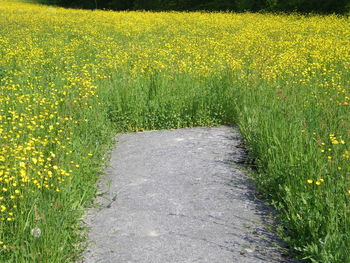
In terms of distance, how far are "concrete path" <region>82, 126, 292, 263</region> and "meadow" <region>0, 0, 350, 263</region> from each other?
0.18 meters

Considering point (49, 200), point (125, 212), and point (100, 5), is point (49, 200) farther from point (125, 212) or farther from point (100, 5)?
point (100, 5)

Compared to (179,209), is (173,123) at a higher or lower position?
higher

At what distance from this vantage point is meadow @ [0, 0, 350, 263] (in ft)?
10.7

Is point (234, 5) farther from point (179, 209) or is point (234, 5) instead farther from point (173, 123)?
point (179, 209)

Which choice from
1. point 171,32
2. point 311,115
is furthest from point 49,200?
point 171,32

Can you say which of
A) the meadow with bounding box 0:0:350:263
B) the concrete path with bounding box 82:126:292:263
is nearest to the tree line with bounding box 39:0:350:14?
the meadow with bounding box 0:0:350:263

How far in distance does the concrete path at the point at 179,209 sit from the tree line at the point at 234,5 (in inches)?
649

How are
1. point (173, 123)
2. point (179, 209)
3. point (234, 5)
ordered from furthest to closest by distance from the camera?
point (234, 5)
point (173, 123)
point (179, 209)

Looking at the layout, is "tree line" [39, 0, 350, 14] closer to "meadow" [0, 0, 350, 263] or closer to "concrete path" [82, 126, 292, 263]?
"meadow" [0, 0, 350, 263]

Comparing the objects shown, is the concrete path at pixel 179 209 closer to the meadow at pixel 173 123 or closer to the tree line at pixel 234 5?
the meadow at pixel 173 123

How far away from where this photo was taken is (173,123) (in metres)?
6.55

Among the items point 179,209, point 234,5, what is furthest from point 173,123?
point 234,5

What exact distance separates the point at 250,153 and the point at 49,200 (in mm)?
2502

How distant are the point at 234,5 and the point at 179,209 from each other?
79.4ft
